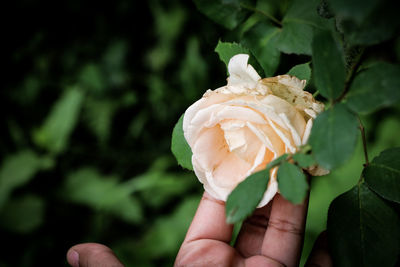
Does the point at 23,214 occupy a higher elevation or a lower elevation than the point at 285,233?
lower

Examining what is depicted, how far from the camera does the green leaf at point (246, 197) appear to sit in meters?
0.43

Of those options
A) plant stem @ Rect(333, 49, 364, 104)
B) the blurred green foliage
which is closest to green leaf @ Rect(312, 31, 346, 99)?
plant stem @ Rect(333, 49, 364, 104)

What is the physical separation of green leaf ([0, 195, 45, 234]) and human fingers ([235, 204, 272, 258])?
1341mm

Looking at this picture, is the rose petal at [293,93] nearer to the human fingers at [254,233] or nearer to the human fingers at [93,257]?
the human fingers at [254,233]

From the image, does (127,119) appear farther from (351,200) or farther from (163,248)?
(351,200)

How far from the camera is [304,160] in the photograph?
1.43 feet

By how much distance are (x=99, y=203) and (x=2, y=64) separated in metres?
1.22

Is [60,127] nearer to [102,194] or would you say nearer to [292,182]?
[102,194]

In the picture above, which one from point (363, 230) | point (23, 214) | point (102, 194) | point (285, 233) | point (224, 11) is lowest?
point (102, 194)

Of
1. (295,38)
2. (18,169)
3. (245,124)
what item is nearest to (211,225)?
(245,124)

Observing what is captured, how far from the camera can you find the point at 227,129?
57 centimetres

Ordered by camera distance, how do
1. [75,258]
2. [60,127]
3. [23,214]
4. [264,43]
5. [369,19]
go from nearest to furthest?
[369,19] < [264,43] < [75,258] < [23,214] < [60,127]

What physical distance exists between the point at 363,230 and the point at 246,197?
24 cm

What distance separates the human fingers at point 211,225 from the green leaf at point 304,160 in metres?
0.44
